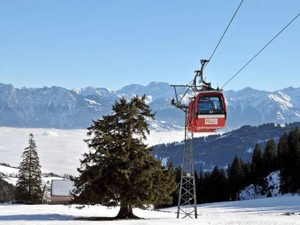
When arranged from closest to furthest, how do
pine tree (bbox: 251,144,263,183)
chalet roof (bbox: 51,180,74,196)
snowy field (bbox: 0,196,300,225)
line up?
snowy field (bbox: 0,196,300,225)
pine tree (bbox: 251,144,263,183)
chalet roof (bbox: 51,180,74,196)

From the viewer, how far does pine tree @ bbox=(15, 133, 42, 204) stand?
9725 centimetres

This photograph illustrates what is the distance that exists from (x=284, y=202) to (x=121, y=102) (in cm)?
6301

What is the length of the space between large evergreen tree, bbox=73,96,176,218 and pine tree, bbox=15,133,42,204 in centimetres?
5304

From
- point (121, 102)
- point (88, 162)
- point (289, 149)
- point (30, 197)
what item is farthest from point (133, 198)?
point (289, 149)

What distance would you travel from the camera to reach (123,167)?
1788 inches

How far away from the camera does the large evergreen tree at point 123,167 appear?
4475 centimetres

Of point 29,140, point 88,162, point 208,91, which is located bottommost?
point 88,162

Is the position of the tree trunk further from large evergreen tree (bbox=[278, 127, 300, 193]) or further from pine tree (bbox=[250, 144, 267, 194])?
pine tree (bbox=[250, 144, 267, 194])

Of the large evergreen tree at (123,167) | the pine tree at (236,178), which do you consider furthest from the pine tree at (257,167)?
the large evergreen tree at (123,167)

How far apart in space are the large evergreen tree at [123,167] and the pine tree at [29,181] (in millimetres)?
53044

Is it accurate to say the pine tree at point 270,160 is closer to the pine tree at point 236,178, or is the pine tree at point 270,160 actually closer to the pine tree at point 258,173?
the pine tree at point 258,173

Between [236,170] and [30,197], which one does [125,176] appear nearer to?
[30,197]

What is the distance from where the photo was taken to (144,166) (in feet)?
151

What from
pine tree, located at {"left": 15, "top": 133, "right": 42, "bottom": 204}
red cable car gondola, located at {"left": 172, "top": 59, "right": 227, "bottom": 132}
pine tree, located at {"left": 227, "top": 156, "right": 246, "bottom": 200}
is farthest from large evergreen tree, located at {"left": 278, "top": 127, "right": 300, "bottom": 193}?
red cable car gondola, located at {"left": 172, "top": 59, "right": 227, "bottom": 132}
